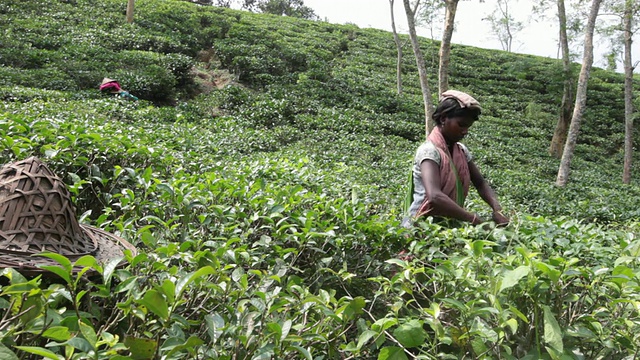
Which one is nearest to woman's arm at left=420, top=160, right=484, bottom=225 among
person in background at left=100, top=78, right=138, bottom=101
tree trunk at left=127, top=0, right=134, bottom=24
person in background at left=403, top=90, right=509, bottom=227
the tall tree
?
person in background at left=403, top=90, right=509, bottom=227

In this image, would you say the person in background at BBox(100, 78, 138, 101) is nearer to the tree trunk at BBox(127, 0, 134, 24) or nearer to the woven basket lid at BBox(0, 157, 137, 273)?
the tree trunk at BBox(127, 0, 134, 24)

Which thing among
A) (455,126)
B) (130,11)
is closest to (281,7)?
(130,11)

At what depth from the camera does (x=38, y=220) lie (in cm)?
142

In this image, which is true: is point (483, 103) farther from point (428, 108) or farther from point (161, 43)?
point (161, 43)

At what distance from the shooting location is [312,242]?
6.18 feet

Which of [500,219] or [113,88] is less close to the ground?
[500,219]

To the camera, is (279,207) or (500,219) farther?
(500,219)

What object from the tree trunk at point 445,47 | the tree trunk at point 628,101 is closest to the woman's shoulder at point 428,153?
the tree trunk at point 445,47

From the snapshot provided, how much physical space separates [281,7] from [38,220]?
4052cm

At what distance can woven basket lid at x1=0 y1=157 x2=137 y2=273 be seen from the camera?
1.36 m

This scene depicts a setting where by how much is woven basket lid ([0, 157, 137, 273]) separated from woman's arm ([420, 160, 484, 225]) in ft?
4.76

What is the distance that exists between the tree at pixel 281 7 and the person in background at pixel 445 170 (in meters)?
36.0

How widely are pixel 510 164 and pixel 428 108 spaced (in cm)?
347

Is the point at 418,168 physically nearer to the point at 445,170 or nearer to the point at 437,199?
the point at 445,170
